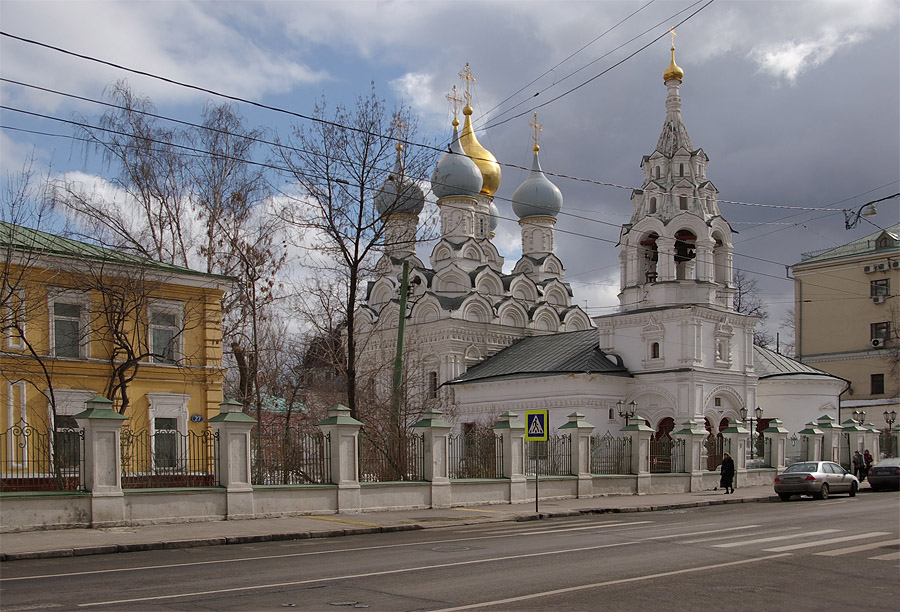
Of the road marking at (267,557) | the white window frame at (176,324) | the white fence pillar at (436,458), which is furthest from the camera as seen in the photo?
the white window frame at (176,324)

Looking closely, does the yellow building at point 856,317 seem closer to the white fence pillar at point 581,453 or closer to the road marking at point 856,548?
the white fence pillar at point 581,453

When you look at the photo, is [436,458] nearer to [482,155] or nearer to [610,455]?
[610,455]

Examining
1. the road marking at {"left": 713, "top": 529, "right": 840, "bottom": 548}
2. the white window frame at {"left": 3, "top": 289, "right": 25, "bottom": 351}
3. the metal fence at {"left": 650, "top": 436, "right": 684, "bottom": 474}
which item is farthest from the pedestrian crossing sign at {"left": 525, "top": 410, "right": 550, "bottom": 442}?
the white window frame at {"left": 3, "top": 289, "right": 25, "bottom": 351}

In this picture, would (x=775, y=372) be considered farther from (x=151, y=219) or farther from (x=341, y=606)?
(x=341, y=606)

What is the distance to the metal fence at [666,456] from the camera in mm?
27969

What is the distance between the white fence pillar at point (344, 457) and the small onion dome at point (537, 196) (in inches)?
1533

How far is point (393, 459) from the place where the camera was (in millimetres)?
21344

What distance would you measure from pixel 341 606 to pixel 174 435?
11512 millimetres

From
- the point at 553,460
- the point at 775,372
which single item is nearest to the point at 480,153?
the point at 775,372

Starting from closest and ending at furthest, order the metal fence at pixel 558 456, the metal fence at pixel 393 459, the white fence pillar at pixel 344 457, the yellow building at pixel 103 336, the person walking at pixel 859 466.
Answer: the white fence pillar at pixel 344 457, the yellow building at pixel 103 336, the metal fence at pixel 393 459, the metal fence at pixel 558 456, the person walking at pixel 859 466

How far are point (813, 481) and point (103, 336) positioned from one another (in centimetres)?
1769

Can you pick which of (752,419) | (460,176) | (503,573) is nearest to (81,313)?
(503,573)

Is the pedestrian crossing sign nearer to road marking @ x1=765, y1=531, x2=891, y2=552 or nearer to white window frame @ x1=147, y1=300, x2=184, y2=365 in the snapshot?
road marking @ x1=765, y1=531, x2=891, y2=552

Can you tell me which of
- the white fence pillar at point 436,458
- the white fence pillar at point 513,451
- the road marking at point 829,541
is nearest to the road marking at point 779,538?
the road marking at point 829,541
